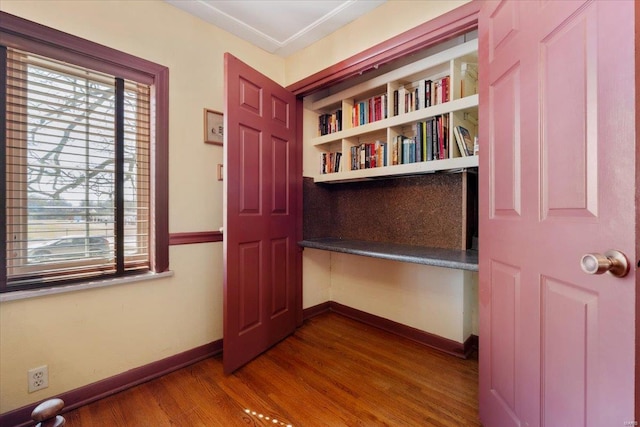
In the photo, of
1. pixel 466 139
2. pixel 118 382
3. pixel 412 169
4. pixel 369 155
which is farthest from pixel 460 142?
pixel 118 382

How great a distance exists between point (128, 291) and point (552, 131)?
2.22 meters

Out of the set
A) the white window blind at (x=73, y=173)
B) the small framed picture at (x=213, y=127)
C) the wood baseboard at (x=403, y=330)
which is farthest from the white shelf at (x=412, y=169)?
the white window blind at (x=73, y=173)

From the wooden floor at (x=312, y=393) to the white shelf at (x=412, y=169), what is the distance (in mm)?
1345

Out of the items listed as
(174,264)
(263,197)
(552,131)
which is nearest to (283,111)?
(263,197)

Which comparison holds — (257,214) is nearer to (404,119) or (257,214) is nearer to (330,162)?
(330,162)

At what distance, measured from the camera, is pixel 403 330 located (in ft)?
7.48

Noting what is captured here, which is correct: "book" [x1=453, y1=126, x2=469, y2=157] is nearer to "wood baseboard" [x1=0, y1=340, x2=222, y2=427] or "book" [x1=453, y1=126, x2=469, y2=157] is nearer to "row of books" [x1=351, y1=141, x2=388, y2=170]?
"row of books" [x1=351, y1=141, x2=388, y2=170]

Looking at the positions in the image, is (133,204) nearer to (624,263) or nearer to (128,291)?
(128,291)

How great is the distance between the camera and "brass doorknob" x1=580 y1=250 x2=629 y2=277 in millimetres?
648

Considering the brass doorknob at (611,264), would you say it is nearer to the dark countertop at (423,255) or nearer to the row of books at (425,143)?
the dark countertop at (423,255)

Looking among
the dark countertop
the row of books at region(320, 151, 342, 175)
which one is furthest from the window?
the row of books at region(320, 151, 342, 175)

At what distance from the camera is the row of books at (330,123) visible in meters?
2.52

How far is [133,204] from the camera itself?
5.64 feet

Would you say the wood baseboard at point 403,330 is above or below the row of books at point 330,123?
below
